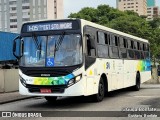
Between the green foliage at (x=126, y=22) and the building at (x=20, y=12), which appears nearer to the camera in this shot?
the green foliage at (x=126, y=22)

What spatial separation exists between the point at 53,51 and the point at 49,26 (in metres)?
1.02

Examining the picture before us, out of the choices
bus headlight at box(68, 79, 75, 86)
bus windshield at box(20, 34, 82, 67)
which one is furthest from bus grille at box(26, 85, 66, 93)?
bus windshield at box(20, 34, 82, 67)

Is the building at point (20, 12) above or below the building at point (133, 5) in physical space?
below

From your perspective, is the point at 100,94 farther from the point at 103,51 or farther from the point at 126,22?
the point at 126,22

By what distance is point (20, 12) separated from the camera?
15375cm

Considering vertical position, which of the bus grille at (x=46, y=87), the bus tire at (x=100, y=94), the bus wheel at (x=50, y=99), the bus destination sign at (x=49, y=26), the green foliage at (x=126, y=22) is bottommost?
the bus wheel at (x=50, y=99)

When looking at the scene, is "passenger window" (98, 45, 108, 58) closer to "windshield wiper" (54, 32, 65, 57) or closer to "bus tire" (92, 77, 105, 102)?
"bus tire" (92, 77, 105, 102)

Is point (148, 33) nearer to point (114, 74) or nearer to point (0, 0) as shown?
point (114, 74)

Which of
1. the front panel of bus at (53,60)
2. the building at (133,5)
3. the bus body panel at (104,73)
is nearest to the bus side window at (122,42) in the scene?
the bus body panel at (104,73)

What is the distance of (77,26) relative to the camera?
46.1 feet

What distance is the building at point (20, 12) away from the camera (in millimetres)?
150250

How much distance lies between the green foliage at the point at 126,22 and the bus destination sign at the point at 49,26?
40.5 m

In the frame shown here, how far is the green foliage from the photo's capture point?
181 ft

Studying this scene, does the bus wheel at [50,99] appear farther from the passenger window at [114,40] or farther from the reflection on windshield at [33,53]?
the passenger window at [114,40]
